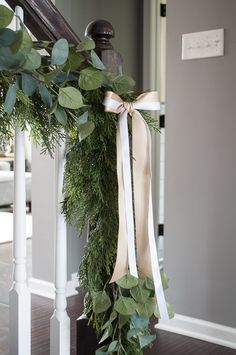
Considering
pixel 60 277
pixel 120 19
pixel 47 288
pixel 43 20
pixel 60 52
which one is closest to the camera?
pixel 60 52

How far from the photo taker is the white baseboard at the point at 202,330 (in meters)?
2.17

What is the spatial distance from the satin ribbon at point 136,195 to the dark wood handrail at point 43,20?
144 millimetres

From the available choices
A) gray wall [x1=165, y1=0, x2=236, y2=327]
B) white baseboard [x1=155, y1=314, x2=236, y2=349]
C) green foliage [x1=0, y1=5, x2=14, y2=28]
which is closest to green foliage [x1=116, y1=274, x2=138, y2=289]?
green foliage [x1=0, y1=5, x2=14, y2=28]

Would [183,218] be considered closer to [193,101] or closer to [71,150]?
[193,101]

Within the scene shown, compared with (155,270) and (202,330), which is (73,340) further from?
(155,270)

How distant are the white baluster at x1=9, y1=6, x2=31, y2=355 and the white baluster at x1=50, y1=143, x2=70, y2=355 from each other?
0.19ft

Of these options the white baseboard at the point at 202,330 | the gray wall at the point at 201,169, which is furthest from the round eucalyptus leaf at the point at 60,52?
the white baseboard at the point at 202,330

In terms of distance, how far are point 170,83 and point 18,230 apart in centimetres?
156

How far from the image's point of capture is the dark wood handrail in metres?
0.82

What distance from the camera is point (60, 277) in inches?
37.0

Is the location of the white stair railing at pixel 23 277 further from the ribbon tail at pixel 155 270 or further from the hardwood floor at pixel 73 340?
the hardwood floor at pixel 73 340

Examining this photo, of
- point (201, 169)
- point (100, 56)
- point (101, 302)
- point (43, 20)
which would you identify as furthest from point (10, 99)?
point (201, 169)

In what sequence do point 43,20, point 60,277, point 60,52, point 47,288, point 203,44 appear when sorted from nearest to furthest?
1. point 60,52
2. point 43,20
3. point 60,277
4. point 203,44
5. point 47,288

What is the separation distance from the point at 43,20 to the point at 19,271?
0.47 m
